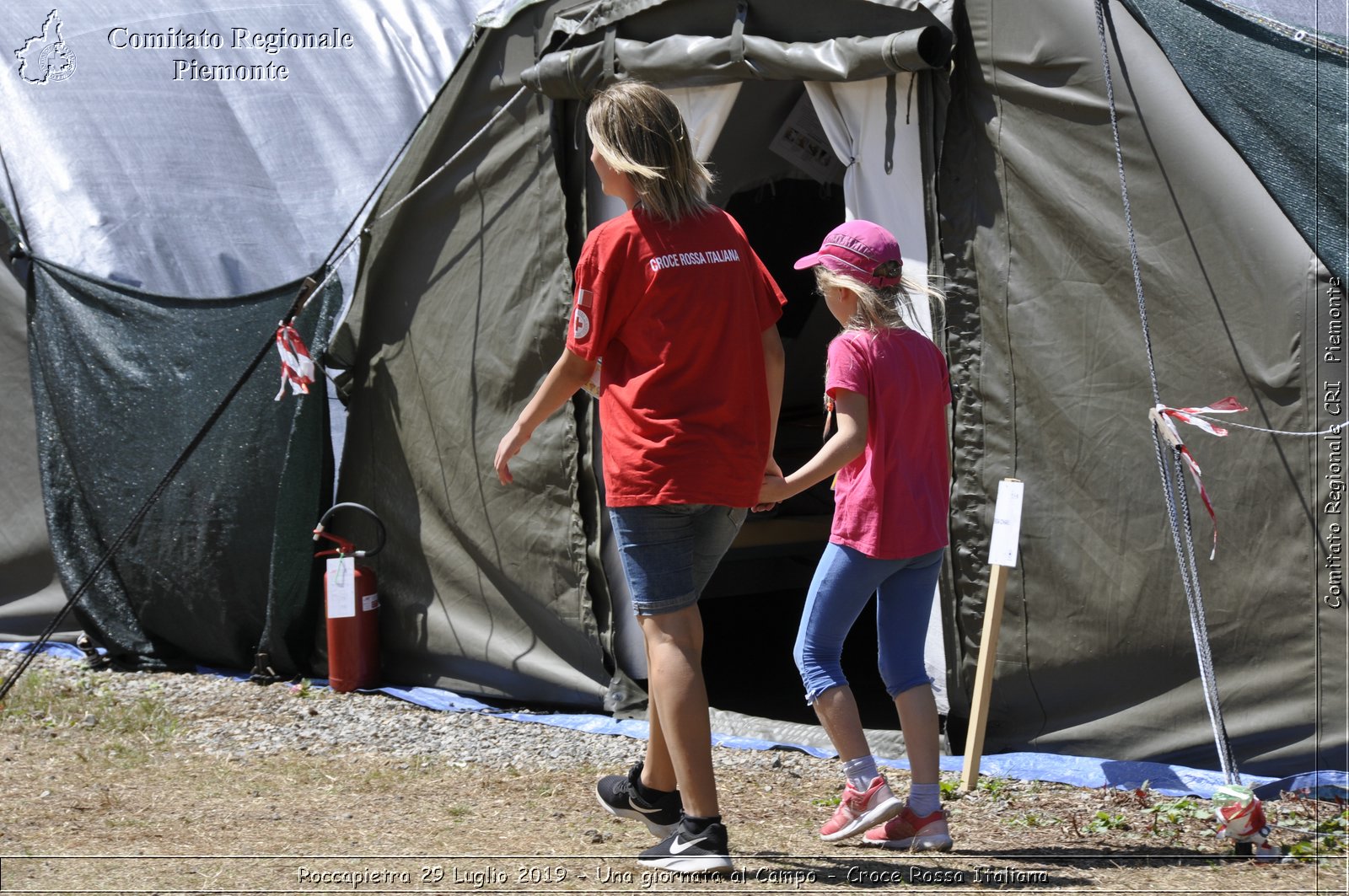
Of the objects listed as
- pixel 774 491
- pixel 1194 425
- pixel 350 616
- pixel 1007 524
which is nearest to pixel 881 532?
pixel 774 491

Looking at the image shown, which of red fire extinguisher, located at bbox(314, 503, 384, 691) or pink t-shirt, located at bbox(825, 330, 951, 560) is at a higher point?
pink t-shirt, located at bbox(825, 330, 951, 560)

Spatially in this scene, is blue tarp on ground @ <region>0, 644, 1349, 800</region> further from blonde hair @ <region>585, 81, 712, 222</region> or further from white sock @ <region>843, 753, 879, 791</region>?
blonde hair @ <region>585, 81, 712, 222</region>

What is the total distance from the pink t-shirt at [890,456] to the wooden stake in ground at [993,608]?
1.88ft

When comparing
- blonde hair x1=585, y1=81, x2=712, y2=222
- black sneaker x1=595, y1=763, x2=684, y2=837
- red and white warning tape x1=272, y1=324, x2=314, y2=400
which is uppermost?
blonde hair x1=585, y1=81, x2=712, y2=222

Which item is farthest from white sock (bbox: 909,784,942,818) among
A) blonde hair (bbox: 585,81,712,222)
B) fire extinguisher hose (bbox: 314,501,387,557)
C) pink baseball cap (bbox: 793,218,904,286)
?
fire extinguisher hose (bbox: 314,501,387,557)

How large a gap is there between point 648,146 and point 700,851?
154cm

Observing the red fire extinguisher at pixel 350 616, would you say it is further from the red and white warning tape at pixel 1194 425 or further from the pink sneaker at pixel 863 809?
the red and white warning tape at pixel 1194 425

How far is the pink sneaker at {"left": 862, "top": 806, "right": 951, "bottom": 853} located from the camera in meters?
3.49

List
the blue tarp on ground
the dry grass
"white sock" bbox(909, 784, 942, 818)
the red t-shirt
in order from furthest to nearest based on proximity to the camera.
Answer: the blue tarp on ground
"white sock" bbox(909, 784, 942, 818)
the dry grass
the red t-shirt

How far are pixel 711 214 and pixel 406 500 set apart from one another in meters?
3.02

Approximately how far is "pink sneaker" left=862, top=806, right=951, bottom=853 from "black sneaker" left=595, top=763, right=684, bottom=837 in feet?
1.66

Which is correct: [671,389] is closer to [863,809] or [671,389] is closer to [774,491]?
[774,491]

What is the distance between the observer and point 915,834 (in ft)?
11.5

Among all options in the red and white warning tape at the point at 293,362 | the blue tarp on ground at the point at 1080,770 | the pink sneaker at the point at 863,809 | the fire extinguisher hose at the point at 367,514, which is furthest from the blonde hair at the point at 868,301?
the red and white warning tape at the point at 293,362
